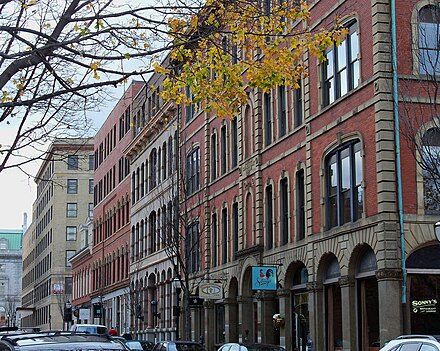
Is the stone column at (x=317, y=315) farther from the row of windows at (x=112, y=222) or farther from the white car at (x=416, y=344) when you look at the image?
the row of windows at (x=112, y=222)

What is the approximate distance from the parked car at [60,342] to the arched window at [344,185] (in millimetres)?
17802

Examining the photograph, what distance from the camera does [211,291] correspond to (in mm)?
39312

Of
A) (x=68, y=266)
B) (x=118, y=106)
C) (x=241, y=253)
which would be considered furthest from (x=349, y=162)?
(x=68, y=266)

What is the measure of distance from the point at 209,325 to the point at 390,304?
20.1 meters

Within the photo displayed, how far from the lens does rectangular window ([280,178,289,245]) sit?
35.2 m

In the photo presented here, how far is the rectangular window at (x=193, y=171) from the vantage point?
1923 inches

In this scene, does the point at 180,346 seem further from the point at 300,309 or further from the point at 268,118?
the point at 268,118

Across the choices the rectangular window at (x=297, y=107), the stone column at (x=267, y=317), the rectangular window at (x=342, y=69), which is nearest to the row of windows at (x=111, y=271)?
the stone column at (x=267, y=317)

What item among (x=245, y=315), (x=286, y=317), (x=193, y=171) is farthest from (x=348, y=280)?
(x=193, y=171)

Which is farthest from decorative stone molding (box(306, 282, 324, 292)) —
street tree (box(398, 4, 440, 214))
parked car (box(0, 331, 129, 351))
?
parked car (box(0, 331, 129, 351))

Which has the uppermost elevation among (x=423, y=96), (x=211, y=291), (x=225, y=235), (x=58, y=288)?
(x=423, y=96)

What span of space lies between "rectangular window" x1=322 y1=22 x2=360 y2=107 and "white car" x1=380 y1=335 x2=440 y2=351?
11915 mm

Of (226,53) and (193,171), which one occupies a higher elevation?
(193,171)

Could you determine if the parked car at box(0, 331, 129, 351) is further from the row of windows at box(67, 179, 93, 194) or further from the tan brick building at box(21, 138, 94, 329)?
the row of windows at box(67, 179, 93, 194)
